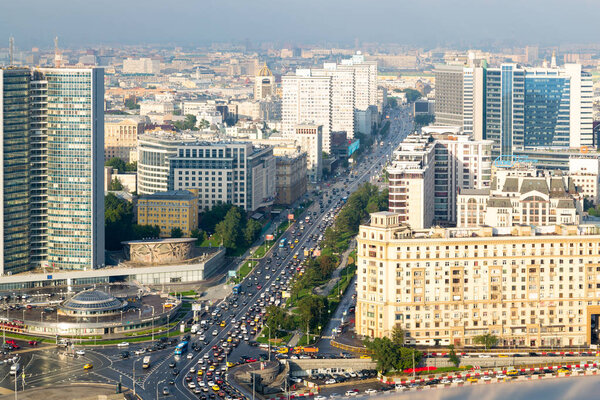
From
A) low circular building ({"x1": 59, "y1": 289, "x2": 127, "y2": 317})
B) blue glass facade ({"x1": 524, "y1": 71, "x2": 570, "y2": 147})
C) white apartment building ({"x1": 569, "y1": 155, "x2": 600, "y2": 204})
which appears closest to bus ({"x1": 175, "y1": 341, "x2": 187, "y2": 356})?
low circular building ({"x1": 59, "y1": 289, "x2": 127, "y2": 317})

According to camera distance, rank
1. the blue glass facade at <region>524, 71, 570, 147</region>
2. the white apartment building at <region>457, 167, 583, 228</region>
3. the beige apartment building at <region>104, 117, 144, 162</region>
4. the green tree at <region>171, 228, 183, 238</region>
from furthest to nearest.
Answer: the beige apartment building at <region>104, 117, 144, 162</region>, the blue glass facade at <region>524, 71, 570, 147</region>, the green tree at <region>171, 228, 183, 238</region>, the white apartment building at <region>457, 167, 583, 228</region>

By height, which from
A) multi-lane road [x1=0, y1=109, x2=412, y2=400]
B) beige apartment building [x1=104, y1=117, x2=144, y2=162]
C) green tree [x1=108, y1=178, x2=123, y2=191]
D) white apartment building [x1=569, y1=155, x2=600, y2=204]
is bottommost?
multi-lane road [x1=0, y1=109, x2=412, y2=400]

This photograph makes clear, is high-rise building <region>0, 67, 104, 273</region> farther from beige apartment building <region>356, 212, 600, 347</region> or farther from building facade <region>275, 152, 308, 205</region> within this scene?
building facade <region>275, 152, 308, 205</region>

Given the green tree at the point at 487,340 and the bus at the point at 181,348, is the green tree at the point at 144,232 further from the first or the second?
the green tree at the point at 487,340

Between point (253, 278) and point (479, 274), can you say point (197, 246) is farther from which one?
point (479, 274)

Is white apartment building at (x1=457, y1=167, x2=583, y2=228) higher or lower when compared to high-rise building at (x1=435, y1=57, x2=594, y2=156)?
lower

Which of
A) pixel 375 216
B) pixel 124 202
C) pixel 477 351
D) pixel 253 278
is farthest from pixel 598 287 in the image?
pixel 124 202

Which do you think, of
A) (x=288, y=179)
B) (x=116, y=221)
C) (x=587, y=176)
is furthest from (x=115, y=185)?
(x=587, y=176)
